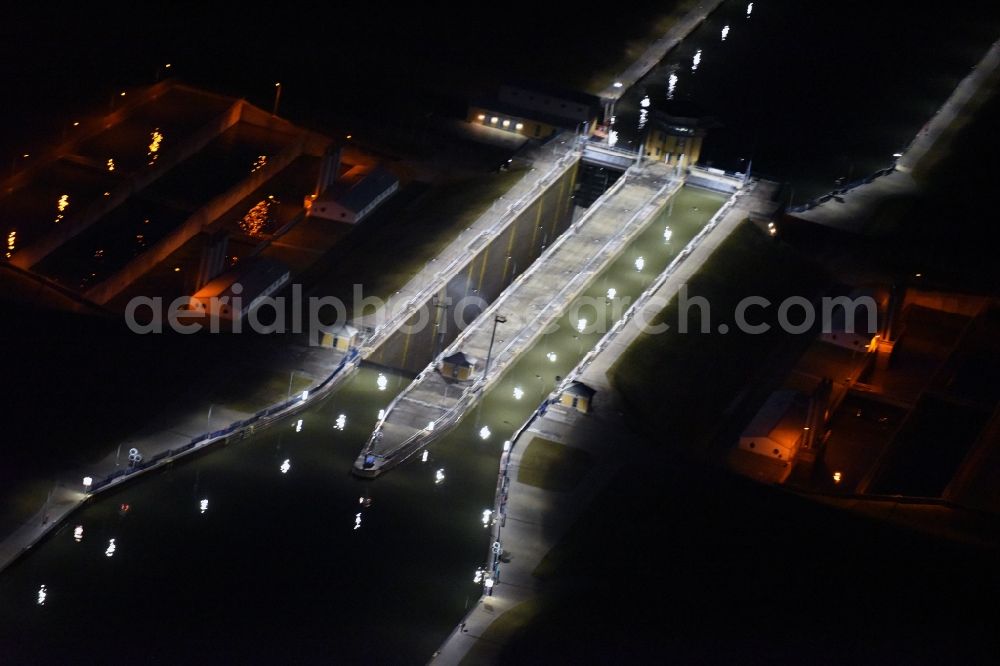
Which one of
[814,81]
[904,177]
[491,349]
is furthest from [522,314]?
[814,81]


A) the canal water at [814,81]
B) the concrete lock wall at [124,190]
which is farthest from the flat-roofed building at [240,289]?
the canal water at [814,81]

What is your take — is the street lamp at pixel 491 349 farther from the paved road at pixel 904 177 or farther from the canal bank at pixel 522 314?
the paved road at pixel 904 177

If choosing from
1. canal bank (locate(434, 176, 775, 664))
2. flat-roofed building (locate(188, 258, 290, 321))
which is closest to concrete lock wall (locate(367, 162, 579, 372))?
flat-roofed building (locate(188, 258, 290, 321))

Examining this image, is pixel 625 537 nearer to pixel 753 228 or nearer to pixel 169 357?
pixel 169 357

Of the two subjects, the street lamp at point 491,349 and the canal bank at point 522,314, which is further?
the street lamp at point 491,349

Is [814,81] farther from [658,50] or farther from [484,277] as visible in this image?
[484,277]

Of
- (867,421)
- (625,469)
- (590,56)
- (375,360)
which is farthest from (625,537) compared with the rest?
(590,56)
